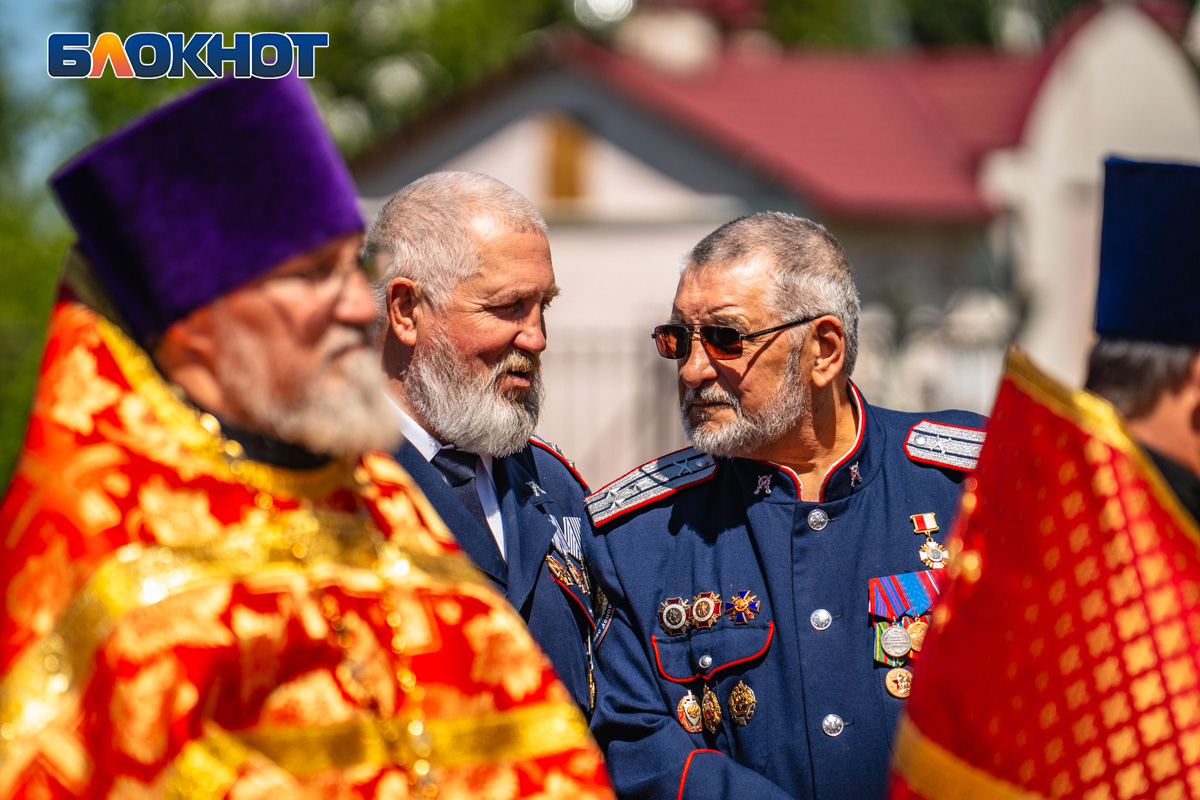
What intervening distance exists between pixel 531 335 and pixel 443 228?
357mm

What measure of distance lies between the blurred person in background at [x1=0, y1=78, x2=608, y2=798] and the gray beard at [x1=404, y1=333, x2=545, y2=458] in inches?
36.8

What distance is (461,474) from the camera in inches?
138

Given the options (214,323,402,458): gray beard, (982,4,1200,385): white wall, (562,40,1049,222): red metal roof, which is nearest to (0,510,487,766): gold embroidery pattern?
(214,323,402,458): gray beard

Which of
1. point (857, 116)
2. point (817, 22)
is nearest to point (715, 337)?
point (857, 116)

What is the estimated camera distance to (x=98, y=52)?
6.75 meters

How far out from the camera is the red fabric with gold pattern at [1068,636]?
2.30 m

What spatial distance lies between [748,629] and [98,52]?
4.99 meters

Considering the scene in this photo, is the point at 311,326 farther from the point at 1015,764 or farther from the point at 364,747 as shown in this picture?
the point at 1015,764

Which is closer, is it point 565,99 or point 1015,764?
point 1015,764

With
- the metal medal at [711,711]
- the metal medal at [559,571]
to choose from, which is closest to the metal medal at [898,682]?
the metal medal at [711,711]

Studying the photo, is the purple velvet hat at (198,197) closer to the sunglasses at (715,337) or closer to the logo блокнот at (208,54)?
the sunglasses at (715,337)

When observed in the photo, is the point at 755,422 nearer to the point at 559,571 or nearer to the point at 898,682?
the point at 559,571

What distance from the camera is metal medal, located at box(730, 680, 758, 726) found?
10.5ft

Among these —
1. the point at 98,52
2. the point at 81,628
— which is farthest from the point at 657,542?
the point at 98,52
